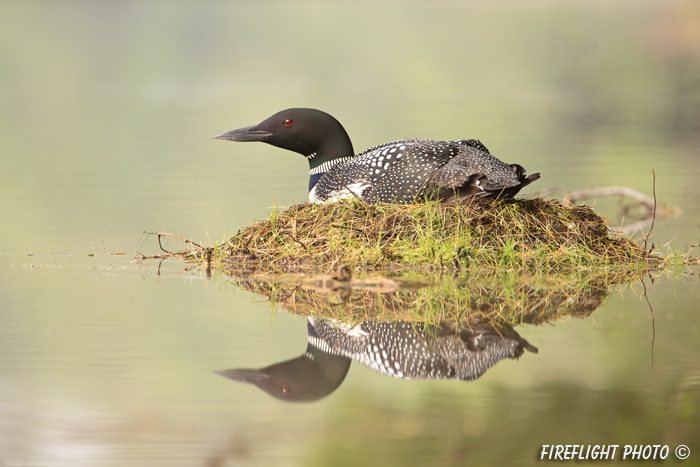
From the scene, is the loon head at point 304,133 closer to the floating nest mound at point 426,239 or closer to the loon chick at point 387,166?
the loon chick at point 387,166

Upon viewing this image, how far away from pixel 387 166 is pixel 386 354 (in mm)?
2236

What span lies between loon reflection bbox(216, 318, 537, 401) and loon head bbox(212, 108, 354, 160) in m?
2.22

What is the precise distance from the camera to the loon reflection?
3.50 m

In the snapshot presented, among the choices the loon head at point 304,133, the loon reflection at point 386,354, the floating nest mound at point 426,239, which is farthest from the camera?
the loon head at point 304,133

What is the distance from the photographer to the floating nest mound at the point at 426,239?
5.28m

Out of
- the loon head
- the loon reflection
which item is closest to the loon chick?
the loon head

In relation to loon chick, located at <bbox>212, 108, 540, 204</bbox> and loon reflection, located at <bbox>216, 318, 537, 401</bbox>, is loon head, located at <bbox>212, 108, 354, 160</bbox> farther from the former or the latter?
loon reflection, located at <bbox>216, 318, 537, 401</bbox>

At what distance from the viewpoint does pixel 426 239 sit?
17.5ft

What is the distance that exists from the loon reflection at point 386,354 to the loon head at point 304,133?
2217 millimetres

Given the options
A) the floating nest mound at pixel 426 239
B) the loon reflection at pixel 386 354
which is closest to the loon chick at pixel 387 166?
the floating nest mound at pixel 426 239

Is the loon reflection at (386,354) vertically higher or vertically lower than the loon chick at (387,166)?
lower

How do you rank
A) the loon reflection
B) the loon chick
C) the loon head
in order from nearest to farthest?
the loon reflection, the loon chick, the loon head

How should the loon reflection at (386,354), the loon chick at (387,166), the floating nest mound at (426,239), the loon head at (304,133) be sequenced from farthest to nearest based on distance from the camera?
the loon head at (304,133) → the loon chick at (387,166) → the floating nest mound at (426,239) → the loon reflection at (386,354)

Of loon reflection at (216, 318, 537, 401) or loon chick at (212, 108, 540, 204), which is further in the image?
loon chick at (212, 108, 540, 204)
